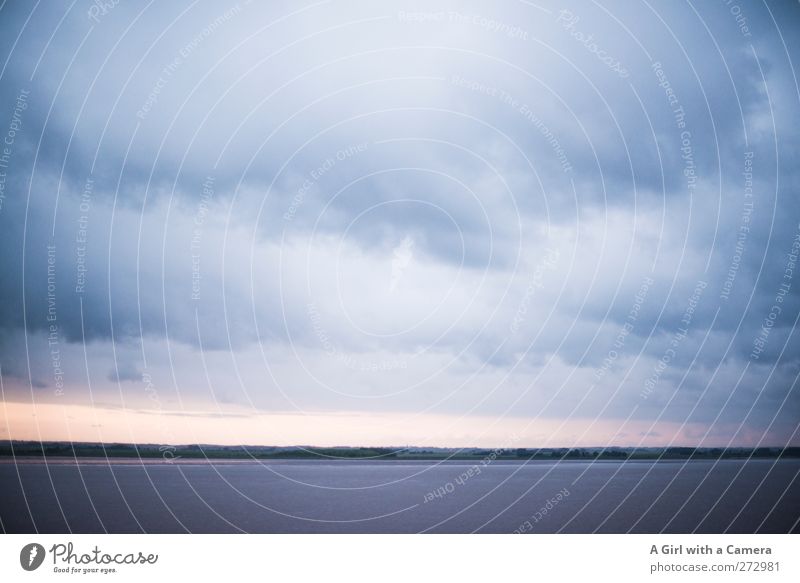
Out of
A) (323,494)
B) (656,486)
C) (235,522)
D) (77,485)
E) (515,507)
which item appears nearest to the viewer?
(235,522)
